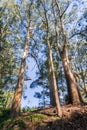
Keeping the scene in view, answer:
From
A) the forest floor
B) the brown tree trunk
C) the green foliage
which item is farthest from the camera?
the brown tree trunk

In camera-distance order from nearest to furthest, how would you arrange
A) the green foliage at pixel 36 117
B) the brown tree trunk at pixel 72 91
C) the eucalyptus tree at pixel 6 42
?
the green foliage at pixel 36 117, the brown tree trunk at pixel 72 91, the eucalyptus tree at pixel 6 42

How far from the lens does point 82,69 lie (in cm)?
2941

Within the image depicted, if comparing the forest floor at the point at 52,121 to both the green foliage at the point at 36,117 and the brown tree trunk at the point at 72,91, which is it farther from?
the brown tree trunk at the point at 72,91

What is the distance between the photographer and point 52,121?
12164mm

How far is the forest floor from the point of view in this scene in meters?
11.7

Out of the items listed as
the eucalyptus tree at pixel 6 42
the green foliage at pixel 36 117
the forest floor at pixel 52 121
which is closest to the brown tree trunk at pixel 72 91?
the forest floor at pixel 52 121

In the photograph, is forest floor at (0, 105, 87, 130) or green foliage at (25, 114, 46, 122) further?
green foliage at (25, 114, 46, 122)

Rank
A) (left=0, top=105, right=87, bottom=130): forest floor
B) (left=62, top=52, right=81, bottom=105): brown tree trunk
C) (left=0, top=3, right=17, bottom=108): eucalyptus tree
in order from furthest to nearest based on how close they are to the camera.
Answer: (left=0, top=3, right=17, bottom=108): eucalyptus tree < (left=62, top=52, right=81, bottom=105): brown tree trunk < (left=0, top=105, right=87, bottom=130): forest floor

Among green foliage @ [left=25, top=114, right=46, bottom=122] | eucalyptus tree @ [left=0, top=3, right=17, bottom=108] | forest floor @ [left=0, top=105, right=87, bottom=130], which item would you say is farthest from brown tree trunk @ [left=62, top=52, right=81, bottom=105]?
eucalyptus tree @ [left=0, top=3, right=17, bottom=108]

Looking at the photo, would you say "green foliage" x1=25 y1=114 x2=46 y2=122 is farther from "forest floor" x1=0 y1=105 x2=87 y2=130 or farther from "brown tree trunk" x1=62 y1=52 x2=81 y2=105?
"brown tree trunk" x1=62 y1=52 x2=81 y2=105

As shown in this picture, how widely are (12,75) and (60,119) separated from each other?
16.5 metres

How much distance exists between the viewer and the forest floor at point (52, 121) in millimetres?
11693

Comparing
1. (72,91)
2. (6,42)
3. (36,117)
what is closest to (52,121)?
(36,117)

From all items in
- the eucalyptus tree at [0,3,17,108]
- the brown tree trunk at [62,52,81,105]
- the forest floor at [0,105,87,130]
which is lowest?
the forest floor at [0,105,87,130]
